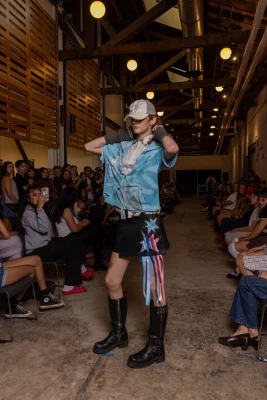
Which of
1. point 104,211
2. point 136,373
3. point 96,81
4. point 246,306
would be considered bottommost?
point 136,373

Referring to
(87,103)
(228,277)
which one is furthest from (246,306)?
(87,103)

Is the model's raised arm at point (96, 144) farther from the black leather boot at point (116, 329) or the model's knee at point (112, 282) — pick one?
the black leather boot at point (116, 329)

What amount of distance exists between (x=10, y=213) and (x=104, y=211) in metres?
1.21

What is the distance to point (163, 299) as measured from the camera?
2.09 m

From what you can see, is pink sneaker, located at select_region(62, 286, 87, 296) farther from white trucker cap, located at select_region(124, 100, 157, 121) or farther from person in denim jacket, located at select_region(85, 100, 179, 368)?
white trucker cap, located at select_region(124, 100, 157, 121)

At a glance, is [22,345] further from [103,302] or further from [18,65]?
[18,65]

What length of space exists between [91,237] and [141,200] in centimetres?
213

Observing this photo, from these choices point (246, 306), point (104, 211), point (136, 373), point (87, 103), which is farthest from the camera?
point (87, 103)

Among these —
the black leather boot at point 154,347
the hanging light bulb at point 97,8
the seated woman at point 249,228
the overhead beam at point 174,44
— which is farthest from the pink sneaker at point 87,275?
the overhead beam at point 174,44

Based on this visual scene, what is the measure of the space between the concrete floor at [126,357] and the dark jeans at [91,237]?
53 centimetres

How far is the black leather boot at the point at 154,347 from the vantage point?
2.06 m

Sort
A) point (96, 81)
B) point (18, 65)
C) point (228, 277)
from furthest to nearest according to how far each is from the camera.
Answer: point (96, 81)
point (18, 65)
point (228, 277)

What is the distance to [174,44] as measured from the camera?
6652 millimetres

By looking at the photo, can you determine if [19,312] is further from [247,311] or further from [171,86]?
[171,86]
